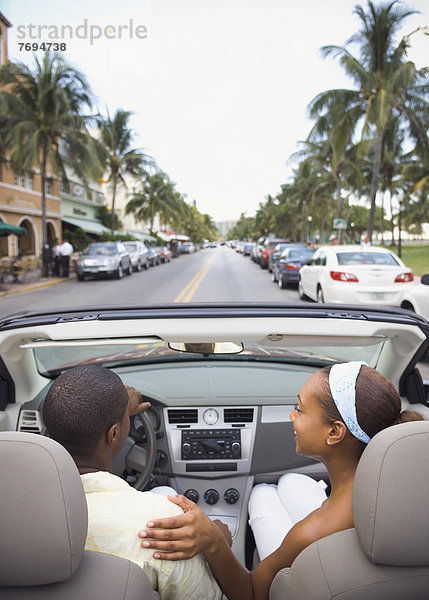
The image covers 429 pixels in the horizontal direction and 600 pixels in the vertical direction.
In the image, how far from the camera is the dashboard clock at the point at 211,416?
3414 millimetres

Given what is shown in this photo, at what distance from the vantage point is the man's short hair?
1.77 meters

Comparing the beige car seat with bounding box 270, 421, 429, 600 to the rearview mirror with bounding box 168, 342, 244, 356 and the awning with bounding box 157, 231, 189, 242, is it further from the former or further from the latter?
the awning with bounding box 157, 231, 189, 242

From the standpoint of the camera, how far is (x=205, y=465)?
3371mm

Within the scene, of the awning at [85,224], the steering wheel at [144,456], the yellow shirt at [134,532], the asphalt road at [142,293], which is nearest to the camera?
the yellow shirt at [134,532]

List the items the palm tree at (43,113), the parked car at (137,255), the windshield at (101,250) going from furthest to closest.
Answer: the parked car at (137,255) → the windshield at (101,250) → the palm tree at (43,113)

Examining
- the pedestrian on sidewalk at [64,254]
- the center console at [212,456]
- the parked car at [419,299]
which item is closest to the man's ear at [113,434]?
the center console at [212,456]

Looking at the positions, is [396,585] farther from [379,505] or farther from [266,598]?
[266,598]

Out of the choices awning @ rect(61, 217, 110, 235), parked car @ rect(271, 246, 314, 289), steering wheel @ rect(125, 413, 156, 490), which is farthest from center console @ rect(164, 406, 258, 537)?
awning @ rect(61, 217, 110, 235)

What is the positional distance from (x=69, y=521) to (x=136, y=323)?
3.49 ft

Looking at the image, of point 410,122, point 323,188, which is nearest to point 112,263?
point 410,122

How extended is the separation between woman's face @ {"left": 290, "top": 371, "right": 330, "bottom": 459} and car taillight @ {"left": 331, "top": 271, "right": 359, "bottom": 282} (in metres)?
9.39

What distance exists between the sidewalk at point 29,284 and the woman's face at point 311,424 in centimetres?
1724

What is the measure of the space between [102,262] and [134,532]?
2172 centimetres

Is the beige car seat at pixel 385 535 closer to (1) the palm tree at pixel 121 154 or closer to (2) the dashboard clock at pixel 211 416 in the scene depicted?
(2) the dashboard clock at pixel 211 416
